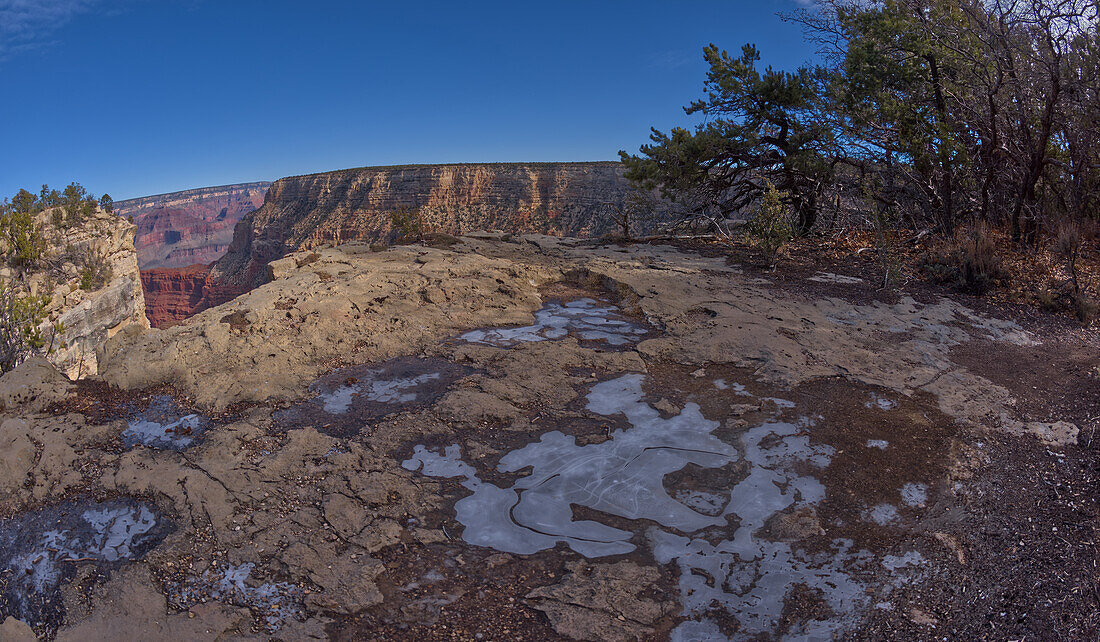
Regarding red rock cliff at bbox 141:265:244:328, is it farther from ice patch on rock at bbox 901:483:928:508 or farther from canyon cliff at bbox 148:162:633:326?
ice patch on rock at bbox 901:483:928:508

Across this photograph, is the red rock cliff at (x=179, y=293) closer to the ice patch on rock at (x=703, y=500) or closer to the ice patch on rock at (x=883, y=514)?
the ice patch on rock at (x=703, y=500)

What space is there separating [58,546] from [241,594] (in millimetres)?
1118

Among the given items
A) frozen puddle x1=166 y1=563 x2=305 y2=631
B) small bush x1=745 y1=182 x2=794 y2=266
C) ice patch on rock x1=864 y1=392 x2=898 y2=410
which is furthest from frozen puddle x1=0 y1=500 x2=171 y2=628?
small bush x1=745 y1=182 x2=794 y2=266

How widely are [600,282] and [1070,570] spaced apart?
5.08 meters

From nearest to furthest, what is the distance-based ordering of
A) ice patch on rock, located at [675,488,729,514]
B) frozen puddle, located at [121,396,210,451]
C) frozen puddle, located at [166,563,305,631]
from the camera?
frozen puddle, located at [166,563,305,631]
ice patch on rock, located at [675,488,729,514]
frozen puddle, located at [121,396,210,451]

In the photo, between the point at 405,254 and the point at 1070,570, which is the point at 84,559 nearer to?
the point at 1070,570

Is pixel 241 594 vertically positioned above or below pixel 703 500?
below

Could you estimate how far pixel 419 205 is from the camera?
5444cm

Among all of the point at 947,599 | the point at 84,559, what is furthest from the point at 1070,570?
the point at 84,559

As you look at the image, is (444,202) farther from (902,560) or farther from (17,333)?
(902,560)

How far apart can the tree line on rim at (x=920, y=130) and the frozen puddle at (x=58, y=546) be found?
25.1 feet

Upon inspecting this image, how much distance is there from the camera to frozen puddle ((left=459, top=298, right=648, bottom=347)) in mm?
5301

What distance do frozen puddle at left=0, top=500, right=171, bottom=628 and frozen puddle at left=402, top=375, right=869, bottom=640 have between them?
1.35 meters

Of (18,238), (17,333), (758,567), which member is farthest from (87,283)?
(758,567)
